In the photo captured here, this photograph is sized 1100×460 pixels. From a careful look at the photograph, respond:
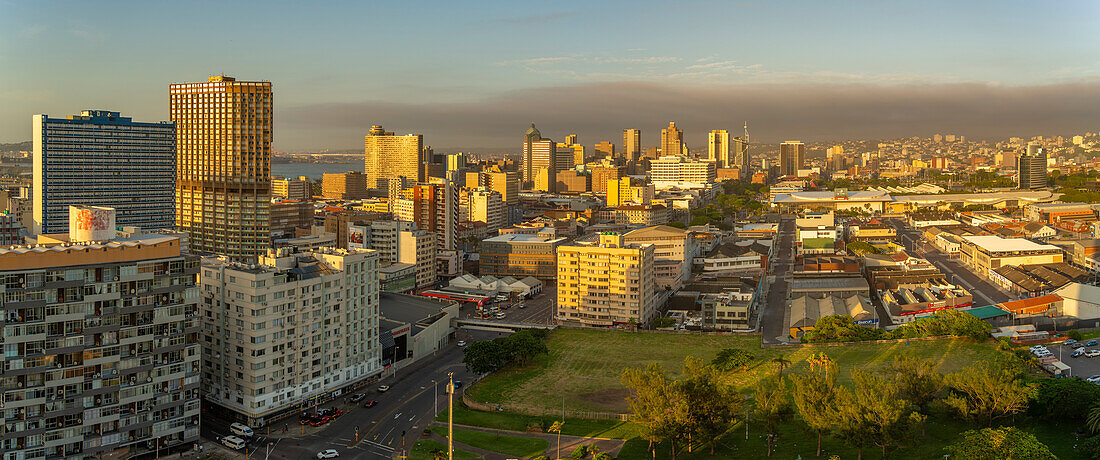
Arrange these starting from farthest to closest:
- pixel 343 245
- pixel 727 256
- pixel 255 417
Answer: pixel 343 245 → pixel 727 256 → pixel 255 417

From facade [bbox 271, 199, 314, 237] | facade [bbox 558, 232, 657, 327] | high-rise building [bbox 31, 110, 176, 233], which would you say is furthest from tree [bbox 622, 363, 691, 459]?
facade [bbox 271, 199, 314, 237]

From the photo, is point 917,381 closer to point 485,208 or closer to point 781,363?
point 781,363

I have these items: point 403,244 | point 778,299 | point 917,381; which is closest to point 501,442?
point 917,381

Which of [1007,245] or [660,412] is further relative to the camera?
[1007,245]

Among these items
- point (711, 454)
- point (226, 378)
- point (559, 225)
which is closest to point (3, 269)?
point (226, 378)

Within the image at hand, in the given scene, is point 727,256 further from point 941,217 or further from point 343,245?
point 941,217

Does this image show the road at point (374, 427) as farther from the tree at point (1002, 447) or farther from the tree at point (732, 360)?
the tree at point (1002, 447)
